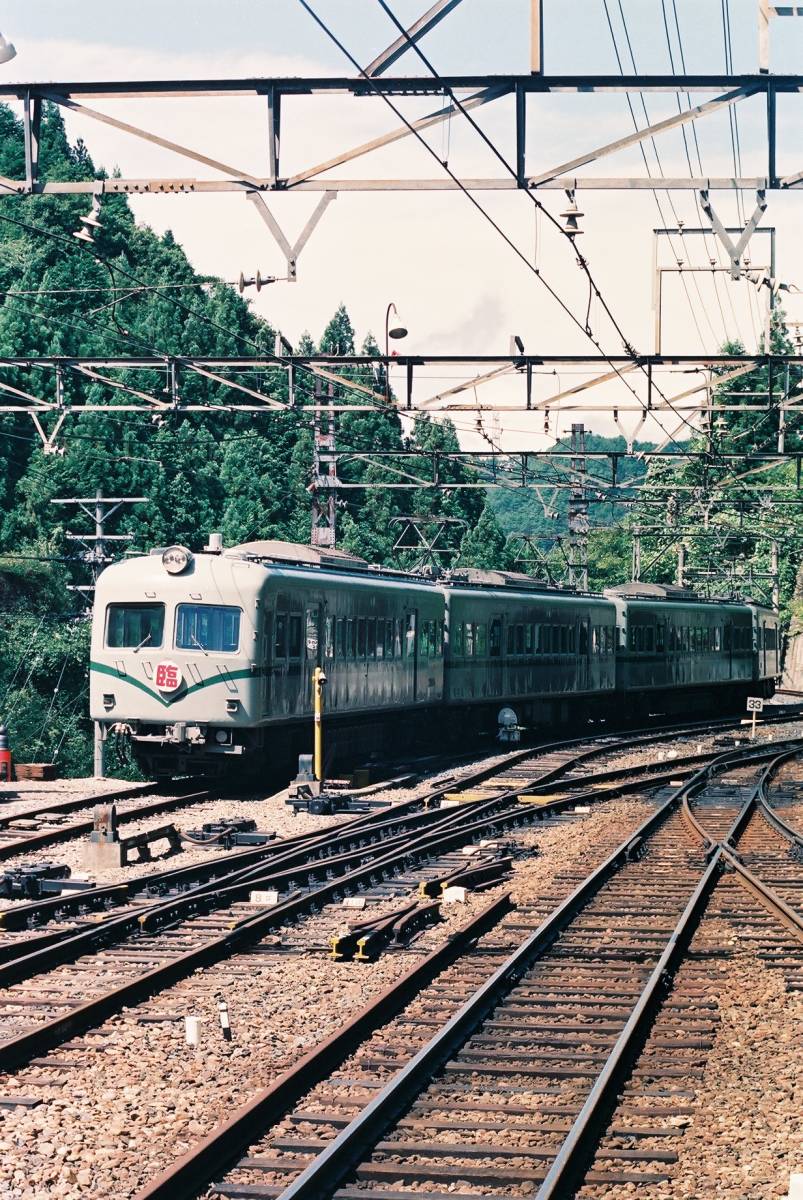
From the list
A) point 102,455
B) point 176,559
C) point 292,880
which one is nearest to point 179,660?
point 176,559

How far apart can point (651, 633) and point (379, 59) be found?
1106 inches

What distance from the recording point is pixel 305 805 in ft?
61.2

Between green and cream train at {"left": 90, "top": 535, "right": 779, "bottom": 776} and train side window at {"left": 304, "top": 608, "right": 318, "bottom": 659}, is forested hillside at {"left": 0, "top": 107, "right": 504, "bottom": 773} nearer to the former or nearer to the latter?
green and cream train at {"left": 90, "top": 535, "right": 779, "bottom": 776}

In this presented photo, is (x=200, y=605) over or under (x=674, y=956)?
over

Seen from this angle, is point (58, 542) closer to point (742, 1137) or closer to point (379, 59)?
point (379, 59)

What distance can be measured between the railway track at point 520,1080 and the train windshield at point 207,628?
8223 millimetres

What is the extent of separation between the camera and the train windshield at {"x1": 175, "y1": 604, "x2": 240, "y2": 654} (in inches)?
781

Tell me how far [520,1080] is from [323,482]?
25301 mm

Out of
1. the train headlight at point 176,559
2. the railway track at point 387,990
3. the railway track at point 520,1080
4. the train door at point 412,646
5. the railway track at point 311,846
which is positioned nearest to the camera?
the railway track at point 520,1080

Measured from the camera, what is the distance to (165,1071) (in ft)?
25.7

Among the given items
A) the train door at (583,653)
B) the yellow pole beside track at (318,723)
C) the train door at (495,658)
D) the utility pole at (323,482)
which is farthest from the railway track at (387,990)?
the train door at (583,653)

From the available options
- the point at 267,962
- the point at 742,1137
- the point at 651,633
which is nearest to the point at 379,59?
the point at 267,962

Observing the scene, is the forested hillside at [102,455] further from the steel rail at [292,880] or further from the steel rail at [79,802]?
the steel rail at [292,880]

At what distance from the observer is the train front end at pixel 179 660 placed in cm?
1975
